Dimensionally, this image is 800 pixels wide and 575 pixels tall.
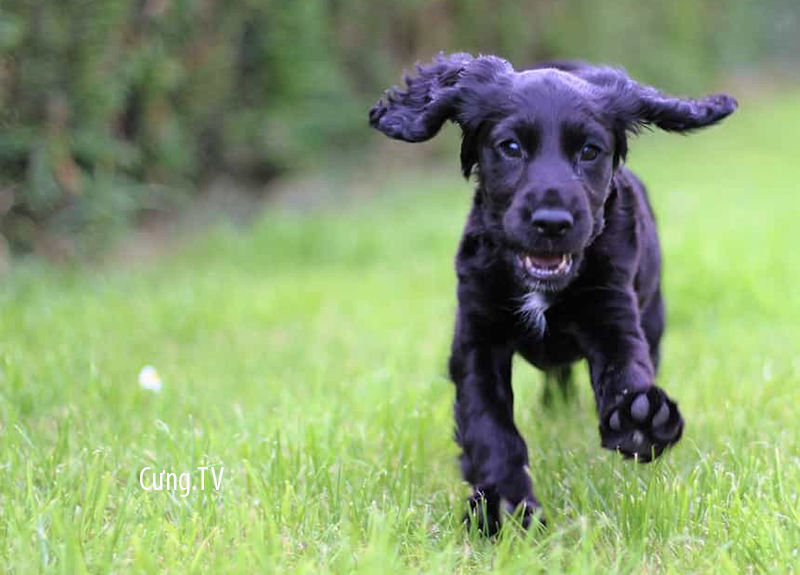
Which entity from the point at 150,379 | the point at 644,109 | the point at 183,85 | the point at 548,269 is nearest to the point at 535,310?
the point at 548,269

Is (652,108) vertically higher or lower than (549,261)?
higher

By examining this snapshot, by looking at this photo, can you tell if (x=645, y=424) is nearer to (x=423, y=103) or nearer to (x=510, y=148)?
(x=510, y=148)

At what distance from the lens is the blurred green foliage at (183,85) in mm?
5246

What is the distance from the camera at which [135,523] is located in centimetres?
216

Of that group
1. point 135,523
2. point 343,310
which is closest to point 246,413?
point 135,523

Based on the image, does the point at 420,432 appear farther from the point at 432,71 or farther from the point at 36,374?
the point at 36,374

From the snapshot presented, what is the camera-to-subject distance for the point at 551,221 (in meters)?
2.29

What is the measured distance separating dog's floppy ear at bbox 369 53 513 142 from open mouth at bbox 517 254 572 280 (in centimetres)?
48

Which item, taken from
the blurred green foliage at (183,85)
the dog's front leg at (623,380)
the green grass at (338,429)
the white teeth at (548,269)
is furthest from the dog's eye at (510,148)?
the blurred green foliage at (183,85)

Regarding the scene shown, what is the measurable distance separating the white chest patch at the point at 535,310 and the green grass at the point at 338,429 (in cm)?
33

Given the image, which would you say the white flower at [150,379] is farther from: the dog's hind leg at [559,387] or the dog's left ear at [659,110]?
the dog's left ear at [659,110]

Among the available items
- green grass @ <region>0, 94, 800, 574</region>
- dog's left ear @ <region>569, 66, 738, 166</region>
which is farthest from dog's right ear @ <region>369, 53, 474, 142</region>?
green grass @ <region>0, 94, 800, 574</region>

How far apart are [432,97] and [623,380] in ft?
3.00

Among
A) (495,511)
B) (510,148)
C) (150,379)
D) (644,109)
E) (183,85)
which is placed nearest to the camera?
(495,511)
